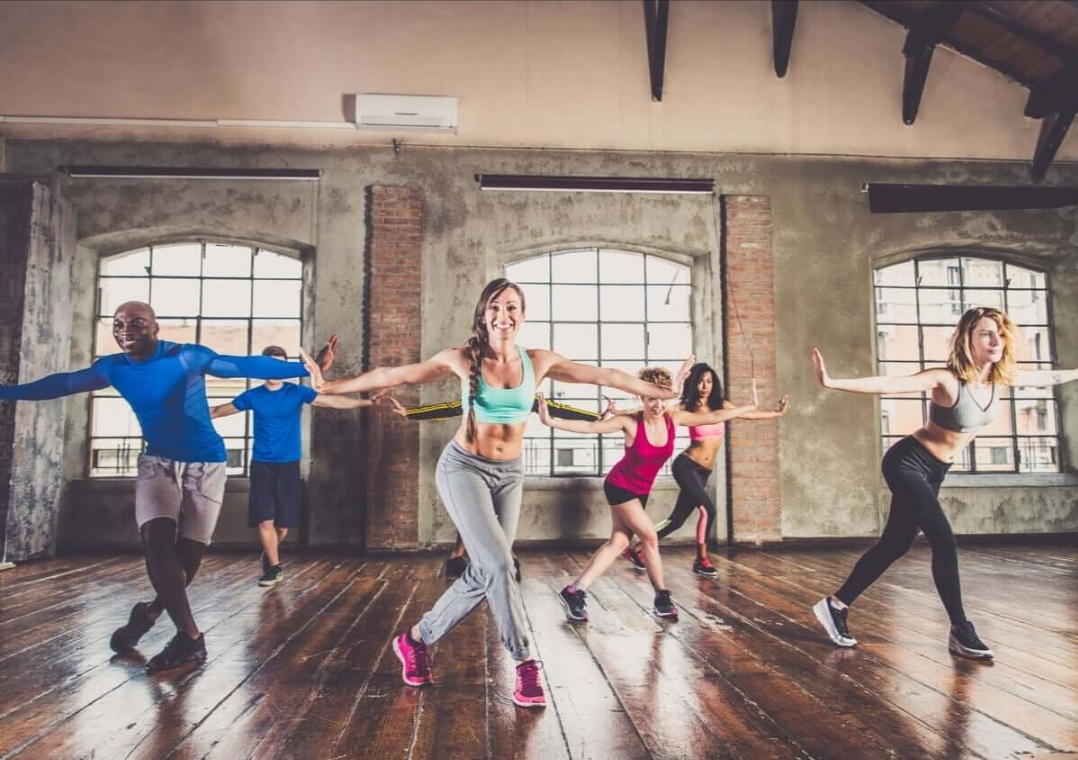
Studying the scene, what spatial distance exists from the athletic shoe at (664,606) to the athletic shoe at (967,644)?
4.26 ft

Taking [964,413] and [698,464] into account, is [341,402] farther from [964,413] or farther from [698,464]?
[964,413]

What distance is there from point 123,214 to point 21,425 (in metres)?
2.16

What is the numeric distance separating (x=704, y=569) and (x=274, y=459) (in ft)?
10.7

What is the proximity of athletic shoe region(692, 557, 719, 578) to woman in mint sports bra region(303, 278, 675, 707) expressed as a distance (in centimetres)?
296

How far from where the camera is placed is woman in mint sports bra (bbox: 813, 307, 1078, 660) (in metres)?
3.07

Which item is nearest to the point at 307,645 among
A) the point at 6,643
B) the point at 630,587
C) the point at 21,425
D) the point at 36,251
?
the point at 6,643

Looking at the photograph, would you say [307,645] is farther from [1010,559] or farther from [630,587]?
[1010,559]

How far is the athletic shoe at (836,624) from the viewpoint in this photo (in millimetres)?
3225

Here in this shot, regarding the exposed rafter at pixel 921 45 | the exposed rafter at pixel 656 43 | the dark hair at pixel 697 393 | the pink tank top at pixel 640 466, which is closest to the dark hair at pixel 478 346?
the pink tank top at pixel 640 466

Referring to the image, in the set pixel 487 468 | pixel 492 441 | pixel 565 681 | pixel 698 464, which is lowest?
pixel 565 681

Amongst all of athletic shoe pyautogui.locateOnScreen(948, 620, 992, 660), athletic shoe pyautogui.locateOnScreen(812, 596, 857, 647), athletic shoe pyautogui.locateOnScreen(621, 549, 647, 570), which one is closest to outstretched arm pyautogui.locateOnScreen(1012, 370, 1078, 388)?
athletic shoe pyautogui.locateOnScreen(948, 620, 992, 660)

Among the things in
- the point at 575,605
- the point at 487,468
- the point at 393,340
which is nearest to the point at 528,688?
the point at 487,468

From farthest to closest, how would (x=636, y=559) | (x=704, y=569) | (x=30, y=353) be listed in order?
(x=30, y=353), (x=636, y=559), (x=704, y=569)

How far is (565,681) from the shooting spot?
2.72 meters
